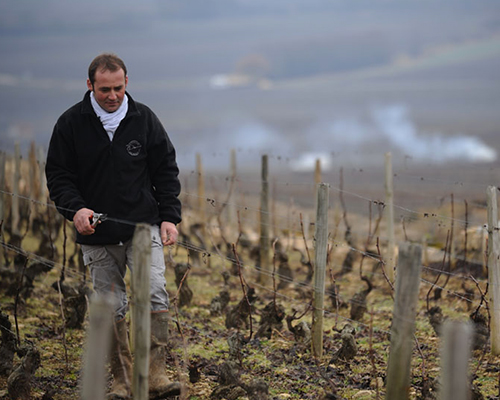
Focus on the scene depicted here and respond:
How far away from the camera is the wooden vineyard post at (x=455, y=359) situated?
2547 millimetres

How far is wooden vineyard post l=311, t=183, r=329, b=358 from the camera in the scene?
16.3ft

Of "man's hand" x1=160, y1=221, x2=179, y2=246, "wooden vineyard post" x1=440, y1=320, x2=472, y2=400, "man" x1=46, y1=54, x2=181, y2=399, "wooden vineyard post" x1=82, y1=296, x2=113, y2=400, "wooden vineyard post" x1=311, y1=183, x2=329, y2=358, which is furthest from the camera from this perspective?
"wooden vineyard post" x1=311, y1=183, x2=329, y2=358

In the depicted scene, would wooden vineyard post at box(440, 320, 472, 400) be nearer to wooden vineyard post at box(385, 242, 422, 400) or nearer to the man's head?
wooden vineyard post at box(385, 242, 422, 400)

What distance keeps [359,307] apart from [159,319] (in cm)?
340

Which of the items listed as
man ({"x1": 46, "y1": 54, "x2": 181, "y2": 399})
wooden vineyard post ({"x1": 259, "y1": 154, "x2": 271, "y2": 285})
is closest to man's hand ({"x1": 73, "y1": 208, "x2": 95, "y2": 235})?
man ({"x1": 46, "y1": 54, "x2": 181, "y2": 399})

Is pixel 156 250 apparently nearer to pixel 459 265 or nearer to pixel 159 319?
pixel 159 319

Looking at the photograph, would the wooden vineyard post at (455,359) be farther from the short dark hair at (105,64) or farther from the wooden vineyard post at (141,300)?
the short dark hair at (105,64)

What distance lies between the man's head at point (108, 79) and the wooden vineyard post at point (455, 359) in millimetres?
2176

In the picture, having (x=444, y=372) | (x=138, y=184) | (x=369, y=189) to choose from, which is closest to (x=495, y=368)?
(x=444, y=372)

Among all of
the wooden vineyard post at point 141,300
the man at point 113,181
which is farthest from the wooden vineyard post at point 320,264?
the wooden vineyard post at point 141,300

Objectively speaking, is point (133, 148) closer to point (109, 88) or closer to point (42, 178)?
point (109, 88)

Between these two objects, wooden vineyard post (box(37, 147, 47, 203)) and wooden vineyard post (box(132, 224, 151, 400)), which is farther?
wooden vineyard post (box(37, 147, 47, 203))

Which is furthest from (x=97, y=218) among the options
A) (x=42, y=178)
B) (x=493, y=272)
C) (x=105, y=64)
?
(x=42, y=178)

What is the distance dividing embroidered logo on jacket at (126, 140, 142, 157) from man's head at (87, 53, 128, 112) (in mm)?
226
